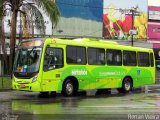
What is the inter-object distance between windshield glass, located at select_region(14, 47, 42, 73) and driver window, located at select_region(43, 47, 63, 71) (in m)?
0.41

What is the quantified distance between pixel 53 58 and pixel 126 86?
22.9ft

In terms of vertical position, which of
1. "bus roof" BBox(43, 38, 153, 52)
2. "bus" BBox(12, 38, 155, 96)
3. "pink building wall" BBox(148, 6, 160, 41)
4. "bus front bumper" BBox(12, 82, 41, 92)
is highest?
"pink building wall" BBox(148, 6, 160, 41)

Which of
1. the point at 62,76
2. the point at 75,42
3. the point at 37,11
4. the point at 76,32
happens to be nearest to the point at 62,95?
the point at 62,76

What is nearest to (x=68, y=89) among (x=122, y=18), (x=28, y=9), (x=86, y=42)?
(x=86, y=42)

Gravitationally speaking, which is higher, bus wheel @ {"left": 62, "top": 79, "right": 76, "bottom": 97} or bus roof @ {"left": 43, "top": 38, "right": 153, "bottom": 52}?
bus roof @ {"left": 43, "top": 38, "right": 153, "bottom": 52}

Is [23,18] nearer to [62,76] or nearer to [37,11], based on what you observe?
[37,11]

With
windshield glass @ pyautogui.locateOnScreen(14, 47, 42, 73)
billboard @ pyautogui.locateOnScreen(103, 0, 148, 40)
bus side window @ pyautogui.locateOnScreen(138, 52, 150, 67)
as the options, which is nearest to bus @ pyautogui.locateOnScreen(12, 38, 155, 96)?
windshield glass @ pyautogui.locateOnScreen(14, 47, 42, 73)

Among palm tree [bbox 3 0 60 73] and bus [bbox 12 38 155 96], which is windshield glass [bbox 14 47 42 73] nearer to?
bus [bbox 12 38 155 96]

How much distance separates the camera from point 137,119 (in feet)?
41.3

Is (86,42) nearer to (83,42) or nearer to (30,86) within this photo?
(83,42)

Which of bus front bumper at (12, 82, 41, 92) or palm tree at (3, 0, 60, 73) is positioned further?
palm tree at (3, 0, 60, 73)

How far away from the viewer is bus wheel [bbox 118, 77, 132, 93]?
1047 inches

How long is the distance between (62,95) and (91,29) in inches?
1894

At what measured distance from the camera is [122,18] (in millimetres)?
76125
